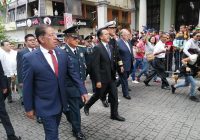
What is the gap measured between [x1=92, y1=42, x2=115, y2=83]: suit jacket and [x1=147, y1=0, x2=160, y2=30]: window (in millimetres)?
19925

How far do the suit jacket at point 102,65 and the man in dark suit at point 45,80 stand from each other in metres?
1.98

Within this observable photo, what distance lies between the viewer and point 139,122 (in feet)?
17.6

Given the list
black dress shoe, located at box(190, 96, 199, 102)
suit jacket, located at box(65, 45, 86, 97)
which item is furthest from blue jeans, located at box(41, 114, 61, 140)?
black dress shoe, located at box(190, 96, 199, 102)

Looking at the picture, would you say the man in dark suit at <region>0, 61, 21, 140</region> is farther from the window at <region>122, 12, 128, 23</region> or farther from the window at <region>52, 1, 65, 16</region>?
the window at <region>122, 12, 128, 23</region>

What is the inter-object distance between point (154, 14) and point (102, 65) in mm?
20460

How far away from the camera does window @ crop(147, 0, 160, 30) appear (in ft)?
79.5

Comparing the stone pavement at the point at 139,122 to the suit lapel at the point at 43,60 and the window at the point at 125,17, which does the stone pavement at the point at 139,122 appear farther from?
the window at the point at 125,17

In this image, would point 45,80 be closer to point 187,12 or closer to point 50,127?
point 50,127

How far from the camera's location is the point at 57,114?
3355mm

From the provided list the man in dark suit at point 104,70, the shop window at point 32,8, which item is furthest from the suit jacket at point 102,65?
the shop window at point 32,8

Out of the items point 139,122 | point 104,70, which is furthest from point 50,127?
point 139,122

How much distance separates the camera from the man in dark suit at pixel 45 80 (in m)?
3.19

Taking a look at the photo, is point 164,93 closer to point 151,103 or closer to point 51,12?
point 151,103

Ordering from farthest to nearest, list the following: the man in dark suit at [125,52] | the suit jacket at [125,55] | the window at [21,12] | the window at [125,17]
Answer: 1. the window at [125,17]
2. the window at [21,12]
3. the suit jacket at [125,55]
4. the man in dark suit at [125,52]
